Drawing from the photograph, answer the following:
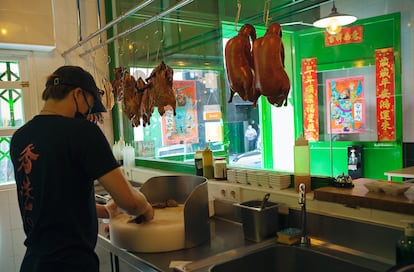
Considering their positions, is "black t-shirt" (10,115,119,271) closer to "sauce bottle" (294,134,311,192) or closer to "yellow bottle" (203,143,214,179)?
"sauce bottle" (294,134,311,192)

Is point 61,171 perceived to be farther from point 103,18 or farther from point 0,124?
point 103,18

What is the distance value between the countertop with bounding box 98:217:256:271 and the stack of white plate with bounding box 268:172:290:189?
269 millimetres

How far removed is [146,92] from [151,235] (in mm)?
964

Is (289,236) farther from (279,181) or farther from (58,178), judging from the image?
(58,178)

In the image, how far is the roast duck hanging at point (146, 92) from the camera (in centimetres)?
205

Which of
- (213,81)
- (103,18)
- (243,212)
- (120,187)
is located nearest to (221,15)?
(213,81)

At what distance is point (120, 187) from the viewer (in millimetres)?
1266

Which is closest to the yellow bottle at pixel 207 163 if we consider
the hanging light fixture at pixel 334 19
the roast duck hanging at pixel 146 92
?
the roast duck hanging at pixel 146 92

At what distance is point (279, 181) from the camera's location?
1.71m

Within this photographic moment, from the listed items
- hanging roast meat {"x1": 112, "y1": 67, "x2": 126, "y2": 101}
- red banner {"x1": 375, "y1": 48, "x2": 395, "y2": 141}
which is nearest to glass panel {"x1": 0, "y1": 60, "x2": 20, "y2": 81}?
hanging roast meat {"x1": 112, "y1": 67, "x2": 126, "y2": 101}

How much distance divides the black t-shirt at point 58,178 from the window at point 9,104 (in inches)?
79.9

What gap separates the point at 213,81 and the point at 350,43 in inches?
55.6

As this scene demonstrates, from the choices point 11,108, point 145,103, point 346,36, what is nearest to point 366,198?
point 145,103

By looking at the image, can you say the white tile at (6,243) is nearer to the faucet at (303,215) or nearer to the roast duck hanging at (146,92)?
the roast duck hanging at (146,92)
